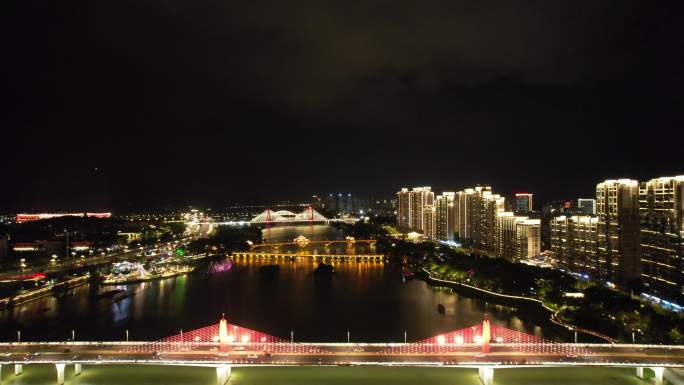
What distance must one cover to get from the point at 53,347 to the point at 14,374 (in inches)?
18.2

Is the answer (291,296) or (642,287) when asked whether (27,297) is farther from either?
(642,287)

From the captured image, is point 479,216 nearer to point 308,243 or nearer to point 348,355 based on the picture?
point 308,243

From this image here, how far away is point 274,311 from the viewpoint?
944 centimetres

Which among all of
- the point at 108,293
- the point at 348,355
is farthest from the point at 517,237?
the point at 108,293

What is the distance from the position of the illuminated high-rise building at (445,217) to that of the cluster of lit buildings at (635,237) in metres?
8.41

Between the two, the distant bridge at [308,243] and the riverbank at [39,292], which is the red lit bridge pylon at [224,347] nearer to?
the riverbank at [39,292]

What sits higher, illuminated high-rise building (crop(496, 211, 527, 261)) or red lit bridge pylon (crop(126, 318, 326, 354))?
illuminated high-rise building (crop(496, 211, 527, 261))

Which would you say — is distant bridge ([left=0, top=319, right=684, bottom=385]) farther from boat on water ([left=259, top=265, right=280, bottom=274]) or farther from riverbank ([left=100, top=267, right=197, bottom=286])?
boat on water ([left=259, top=265, right=280, bottom=274])

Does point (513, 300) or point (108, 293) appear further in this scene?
point (108, 293)

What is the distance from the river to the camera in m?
8.09

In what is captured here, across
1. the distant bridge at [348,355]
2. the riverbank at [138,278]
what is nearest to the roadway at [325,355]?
the distant bridge at [348,355]

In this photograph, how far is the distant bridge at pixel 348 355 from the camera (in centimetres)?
514

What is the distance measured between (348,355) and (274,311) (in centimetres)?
427

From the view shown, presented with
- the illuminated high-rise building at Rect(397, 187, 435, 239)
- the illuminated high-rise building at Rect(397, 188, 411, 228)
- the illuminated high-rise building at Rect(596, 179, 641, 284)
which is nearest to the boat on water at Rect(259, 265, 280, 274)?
the illuminated high-rise building at Rect(596, 179, 641, 284)
